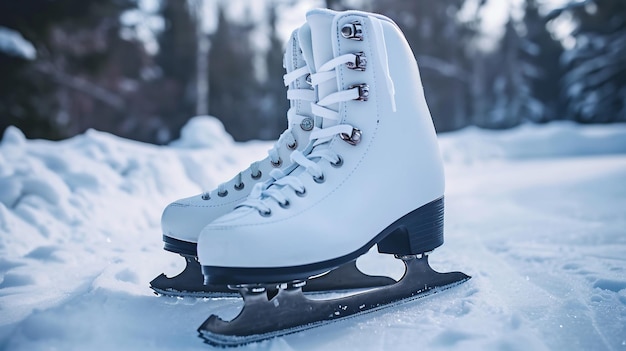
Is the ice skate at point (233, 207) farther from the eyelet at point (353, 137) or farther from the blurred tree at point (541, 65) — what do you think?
the blurred tree at point (541, 65)

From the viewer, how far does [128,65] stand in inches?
508

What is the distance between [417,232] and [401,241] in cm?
5

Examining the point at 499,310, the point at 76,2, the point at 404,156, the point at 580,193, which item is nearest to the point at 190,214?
the point at 404,156

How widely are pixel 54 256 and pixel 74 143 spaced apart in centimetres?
166

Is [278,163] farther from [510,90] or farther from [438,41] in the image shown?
[438,41]

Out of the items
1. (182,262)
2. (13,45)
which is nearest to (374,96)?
(182,262)

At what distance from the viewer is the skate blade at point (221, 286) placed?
1.15m

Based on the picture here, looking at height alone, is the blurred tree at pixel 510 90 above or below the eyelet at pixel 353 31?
above

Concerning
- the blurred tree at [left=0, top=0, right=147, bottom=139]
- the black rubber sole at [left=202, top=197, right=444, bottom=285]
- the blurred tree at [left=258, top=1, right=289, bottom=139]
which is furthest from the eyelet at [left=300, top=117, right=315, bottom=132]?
the blurred tree at [left=258, top=1, right=289, bottom=139]

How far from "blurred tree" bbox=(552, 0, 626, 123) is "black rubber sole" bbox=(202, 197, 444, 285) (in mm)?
14914

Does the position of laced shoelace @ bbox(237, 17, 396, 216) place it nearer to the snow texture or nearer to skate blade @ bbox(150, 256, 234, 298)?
skate blade @ bbox(150, 256, 234, 298)

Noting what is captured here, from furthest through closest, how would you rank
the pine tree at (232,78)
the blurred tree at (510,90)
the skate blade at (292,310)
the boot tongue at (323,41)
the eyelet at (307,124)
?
the blurred tree at (510,90) → the pine tree at (232,78) → the eyelet at (307,124) → the boot tongue at (323,41) → the skate blade at (292,310)

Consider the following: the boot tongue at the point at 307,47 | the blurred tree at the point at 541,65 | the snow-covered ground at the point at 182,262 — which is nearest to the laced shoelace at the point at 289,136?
the boot tongue at the point at 307,47

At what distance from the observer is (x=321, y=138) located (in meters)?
1.06
